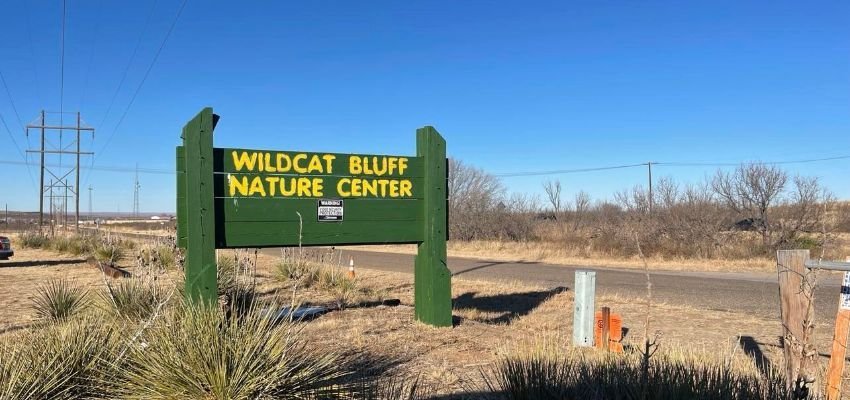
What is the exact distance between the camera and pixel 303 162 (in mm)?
7547

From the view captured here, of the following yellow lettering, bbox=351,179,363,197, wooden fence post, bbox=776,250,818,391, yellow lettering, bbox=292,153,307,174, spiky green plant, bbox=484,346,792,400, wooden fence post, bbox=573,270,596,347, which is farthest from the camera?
yellow lettering, bbox=351,179,363,197

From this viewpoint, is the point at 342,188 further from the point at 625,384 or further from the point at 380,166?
the point at 625,384

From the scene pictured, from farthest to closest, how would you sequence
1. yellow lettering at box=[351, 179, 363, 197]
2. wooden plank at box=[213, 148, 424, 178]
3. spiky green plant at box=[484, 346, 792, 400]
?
1. yellow lettering at box=[351, 179, 363, 197]
2. wooden plank at box=[213, 148, 424, 178]
3. spiky green plant at box=[484, 346, 792, 400]

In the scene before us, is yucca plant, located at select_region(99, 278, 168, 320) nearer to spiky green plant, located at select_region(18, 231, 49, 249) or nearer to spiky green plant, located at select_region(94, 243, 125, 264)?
spiky green plant, located at select_region(94, 243, 125, 264)

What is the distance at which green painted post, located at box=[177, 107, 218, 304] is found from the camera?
6695mm

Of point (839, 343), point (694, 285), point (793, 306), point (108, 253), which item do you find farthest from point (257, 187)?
point (108, 253)

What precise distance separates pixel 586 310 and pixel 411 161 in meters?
2.82

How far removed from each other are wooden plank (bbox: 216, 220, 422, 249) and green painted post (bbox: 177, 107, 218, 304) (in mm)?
292

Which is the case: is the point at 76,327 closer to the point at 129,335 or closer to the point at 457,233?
the point at 129,335

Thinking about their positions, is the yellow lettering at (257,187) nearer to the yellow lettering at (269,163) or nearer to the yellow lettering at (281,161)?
the yellow lettering at (269,163)

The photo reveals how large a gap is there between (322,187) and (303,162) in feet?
1.22

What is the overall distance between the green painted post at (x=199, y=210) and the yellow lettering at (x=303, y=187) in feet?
3.44

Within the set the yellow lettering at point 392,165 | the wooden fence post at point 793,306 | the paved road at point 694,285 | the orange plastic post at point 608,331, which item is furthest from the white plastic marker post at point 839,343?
the paved road at point 694,285

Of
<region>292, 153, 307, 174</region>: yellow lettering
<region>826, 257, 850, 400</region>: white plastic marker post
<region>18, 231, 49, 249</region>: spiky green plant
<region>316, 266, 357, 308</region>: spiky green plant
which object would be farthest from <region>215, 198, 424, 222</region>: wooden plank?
<region>18, 231, 49, 249</region>: spiky green plant
